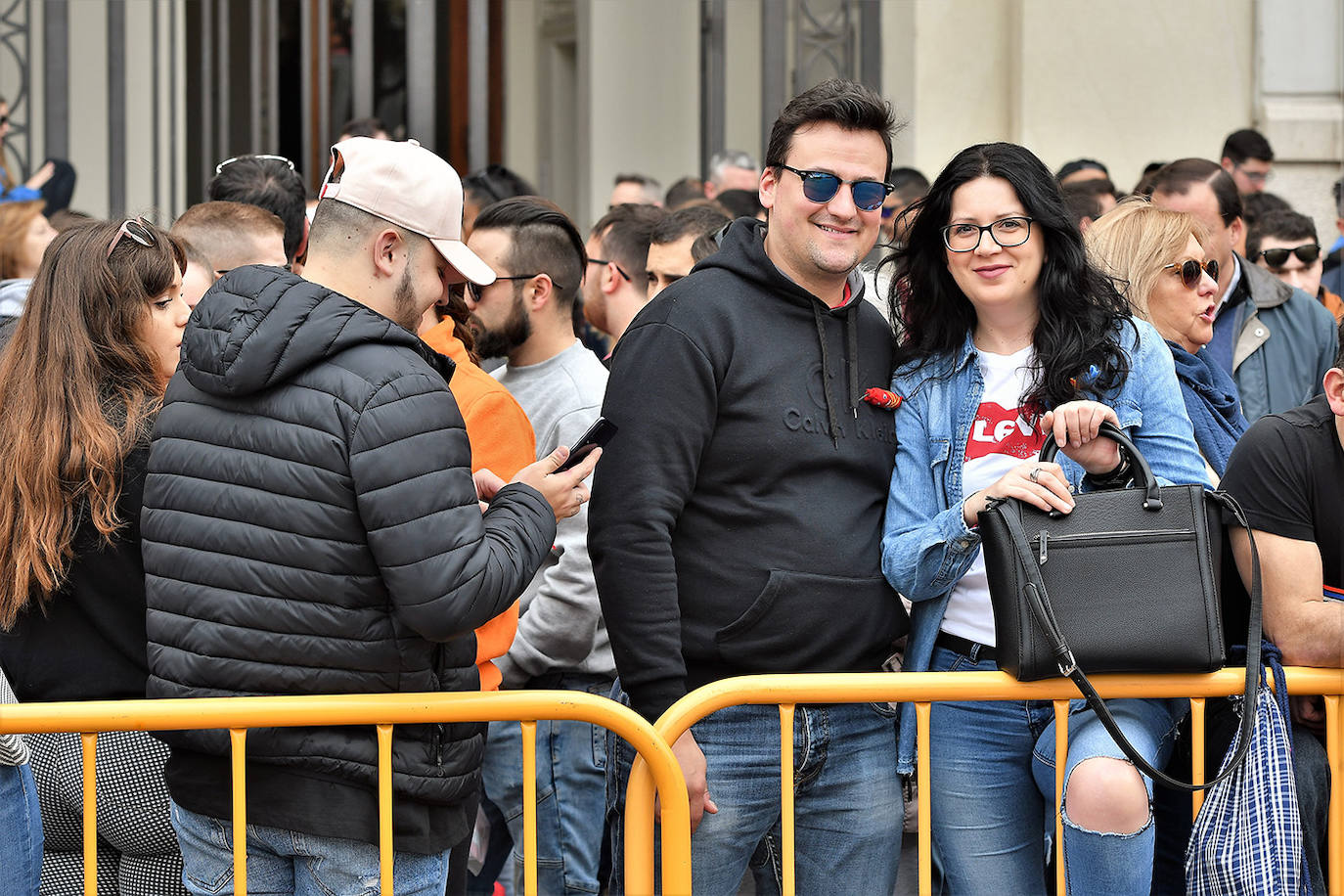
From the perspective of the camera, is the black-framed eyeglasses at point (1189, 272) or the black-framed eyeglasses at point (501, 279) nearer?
the black-framed eyeglasses at point (1189, 272)

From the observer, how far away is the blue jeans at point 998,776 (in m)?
2.96

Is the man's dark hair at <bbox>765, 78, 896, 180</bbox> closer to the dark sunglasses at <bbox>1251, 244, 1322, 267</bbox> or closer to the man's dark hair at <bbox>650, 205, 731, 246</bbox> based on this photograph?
the man's dark hair at <bbox>650, 205, 731, 246</bbox>

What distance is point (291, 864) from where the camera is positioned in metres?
2.69

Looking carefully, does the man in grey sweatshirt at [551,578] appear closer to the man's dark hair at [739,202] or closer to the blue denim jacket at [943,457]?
the blue denim jacket at [943,457]

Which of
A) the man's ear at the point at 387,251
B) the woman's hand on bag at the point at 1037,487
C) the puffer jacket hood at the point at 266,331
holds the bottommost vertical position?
the woman's hand on bag at the point at 1037,487

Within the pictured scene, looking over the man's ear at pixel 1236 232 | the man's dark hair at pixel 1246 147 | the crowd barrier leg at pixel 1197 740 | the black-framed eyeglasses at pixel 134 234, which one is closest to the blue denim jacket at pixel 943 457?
the crowd barrier leg at pixel 1197 740

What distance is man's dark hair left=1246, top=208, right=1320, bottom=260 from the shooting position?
21.9ft

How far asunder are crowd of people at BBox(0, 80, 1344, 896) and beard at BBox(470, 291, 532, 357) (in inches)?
33.1

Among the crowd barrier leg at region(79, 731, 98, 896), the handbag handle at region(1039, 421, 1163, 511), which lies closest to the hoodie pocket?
the handbag handle at region(1039, 421, 1163, 511)

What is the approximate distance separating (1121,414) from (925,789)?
0.89 m

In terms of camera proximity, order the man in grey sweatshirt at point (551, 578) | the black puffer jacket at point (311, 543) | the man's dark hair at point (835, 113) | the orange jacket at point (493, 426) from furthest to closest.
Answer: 1. the man in grey sweatshirt at point (551, 578)
2. the orange jacket at point (493, 426)
3. the man's dark hair at point (835, 113)
4. the black puffer jacket at point (311, 543)

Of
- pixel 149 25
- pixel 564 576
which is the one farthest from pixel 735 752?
pixel 149 25

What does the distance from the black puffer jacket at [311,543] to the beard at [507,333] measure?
1.55 m

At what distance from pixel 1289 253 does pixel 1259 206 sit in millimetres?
885
